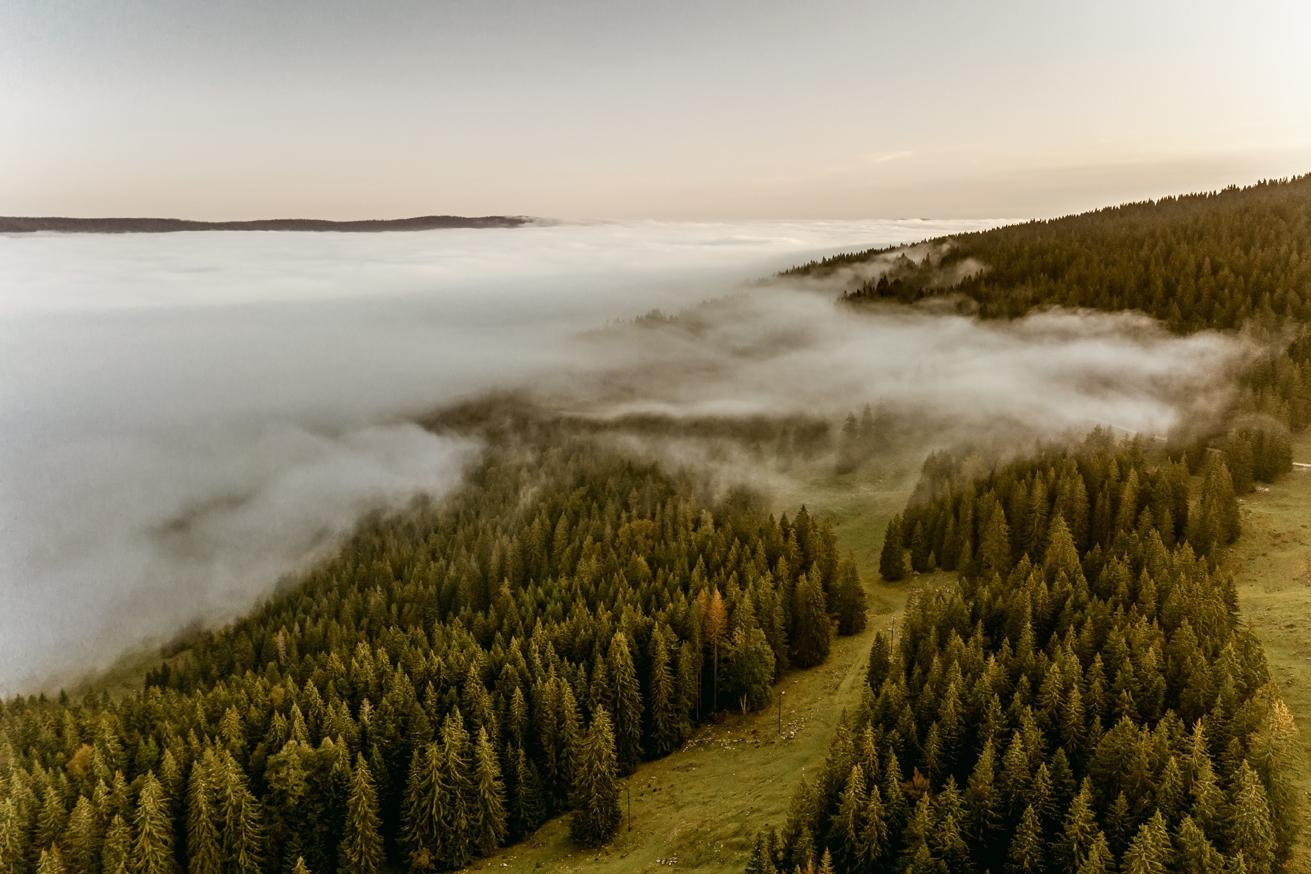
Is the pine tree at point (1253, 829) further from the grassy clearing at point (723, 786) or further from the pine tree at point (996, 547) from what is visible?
the pine tree at point (996, 547)

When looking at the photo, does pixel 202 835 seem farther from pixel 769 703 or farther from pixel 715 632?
pixel 769 703

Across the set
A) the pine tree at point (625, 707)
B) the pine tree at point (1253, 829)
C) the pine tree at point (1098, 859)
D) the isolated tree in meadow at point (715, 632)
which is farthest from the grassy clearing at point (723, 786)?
the pine tree at point (1253, 829)

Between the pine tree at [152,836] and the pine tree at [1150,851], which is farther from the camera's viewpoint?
the pine tree at [152,836]

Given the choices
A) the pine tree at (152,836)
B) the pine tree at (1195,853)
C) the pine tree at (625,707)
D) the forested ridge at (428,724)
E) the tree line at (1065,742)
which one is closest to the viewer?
the pine tree at (1195,853)

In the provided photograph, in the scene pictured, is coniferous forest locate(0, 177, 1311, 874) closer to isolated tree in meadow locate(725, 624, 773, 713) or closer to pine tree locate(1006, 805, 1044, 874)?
pine tree locate(1006, 805, 1044, 874)

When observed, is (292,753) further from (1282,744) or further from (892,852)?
(1282,744)

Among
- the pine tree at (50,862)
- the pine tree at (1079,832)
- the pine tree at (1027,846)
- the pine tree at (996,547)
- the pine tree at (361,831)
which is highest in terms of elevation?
the pine tree at (1079,832)

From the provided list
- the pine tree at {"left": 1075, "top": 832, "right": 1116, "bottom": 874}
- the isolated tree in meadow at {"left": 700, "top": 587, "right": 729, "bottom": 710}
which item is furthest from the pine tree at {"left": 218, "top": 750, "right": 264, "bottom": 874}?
the pine tree at {"left": 1075, "top": 832, "right": 1116, "bottom": 874}
